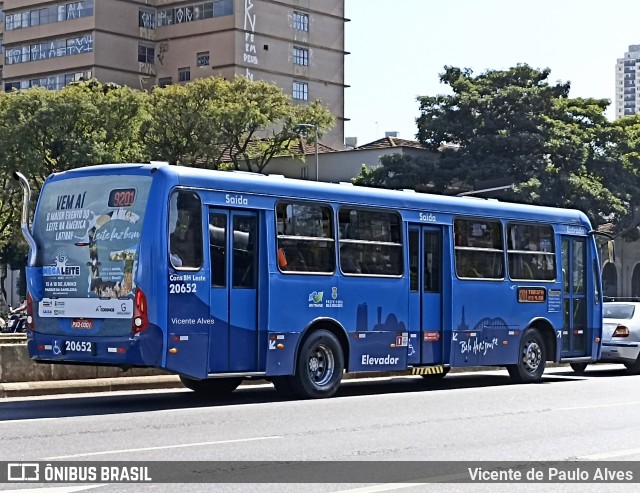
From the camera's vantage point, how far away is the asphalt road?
36.2ft

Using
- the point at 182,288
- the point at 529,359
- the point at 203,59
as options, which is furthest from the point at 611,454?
the point at 203,59

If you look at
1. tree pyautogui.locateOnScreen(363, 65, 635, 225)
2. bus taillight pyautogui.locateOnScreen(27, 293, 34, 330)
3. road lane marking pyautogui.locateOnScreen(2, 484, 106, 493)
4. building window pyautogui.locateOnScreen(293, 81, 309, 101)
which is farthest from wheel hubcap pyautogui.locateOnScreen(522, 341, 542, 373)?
building window pyautogui.locateOnScreen(293, 81, 309, 101)

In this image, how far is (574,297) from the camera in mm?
24000

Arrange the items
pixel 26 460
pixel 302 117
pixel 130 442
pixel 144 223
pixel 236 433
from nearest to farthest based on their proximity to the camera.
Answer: pixel 26 460 < pixel 130 442 < pixel 236 433 < pixel 144 223 < pixel 302 117

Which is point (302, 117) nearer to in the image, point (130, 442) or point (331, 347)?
point (331, 347)

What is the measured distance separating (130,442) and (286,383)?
607 centimetres

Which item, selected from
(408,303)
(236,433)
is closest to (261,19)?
(408,303)

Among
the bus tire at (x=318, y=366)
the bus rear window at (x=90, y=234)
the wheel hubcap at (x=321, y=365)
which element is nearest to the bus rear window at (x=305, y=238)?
the bus tire at (x=318, y=366)

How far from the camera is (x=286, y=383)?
60.1 ft

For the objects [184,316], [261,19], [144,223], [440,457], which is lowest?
[440,457]

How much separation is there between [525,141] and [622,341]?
34166mm

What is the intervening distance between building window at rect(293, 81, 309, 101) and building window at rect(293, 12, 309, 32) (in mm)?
4850

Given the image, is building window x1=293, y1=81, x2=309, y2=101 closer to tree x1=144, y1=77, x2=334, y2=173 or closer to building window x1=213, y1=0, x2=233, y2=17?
building window x1=213, y1=0, x2=233, y2=17

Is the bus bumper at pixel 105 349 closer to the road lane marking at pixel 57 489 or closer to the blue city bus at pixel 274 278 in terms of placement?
the blue city bus at pixel 274 278
